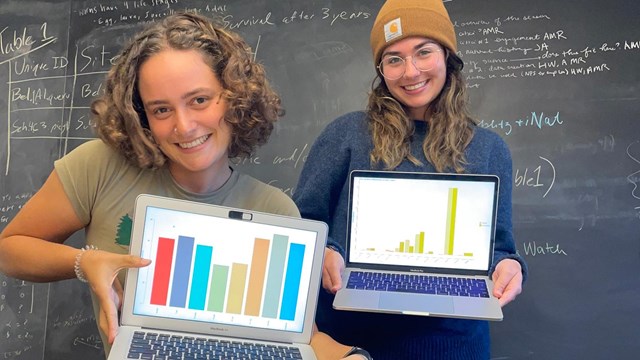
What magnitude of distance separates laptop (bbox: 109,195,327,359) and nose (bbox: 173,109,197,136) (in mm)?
137

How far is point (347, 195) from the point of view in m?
1.53

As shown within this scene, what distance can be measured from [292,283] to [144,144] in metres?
0.38

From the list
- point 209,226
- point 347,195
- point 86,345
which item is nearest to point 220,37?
point 209,226

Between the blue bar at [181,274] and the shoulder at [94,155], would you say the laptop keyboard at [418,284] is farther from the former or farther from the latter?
the shoulder at [94,155]

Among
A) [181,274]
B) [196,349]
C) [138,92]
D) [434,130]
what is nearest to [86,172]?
[138,92]

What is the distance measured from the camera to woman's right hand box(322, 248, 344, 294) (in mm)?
1333

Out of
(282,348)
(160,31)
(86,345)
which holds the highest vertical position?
(160,31)

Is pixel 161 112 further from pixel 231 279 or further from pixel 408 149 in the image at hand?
pixel 408 149

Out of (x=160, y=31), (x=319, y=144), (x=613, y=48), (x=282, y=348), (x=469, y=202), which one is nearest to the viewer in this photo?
(x=282, y=348)

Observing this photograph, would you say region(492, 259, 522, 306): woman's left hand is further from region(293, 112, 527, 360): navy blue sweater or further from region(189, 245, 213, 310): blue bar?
region(189, 245, 213, 310): blue bar

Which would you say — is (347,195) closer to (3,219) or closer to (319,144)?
(319,144)

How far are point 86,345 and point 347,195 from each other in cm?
184

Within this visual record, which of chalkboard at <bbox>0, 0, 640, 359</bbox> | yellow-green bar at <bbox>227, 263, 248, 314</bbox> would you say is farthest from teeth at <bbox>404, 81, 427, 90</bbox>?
chalkboard at <bbox>0, 0, 640, 359</bbox>

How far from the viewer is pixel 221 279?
42.2 inches
